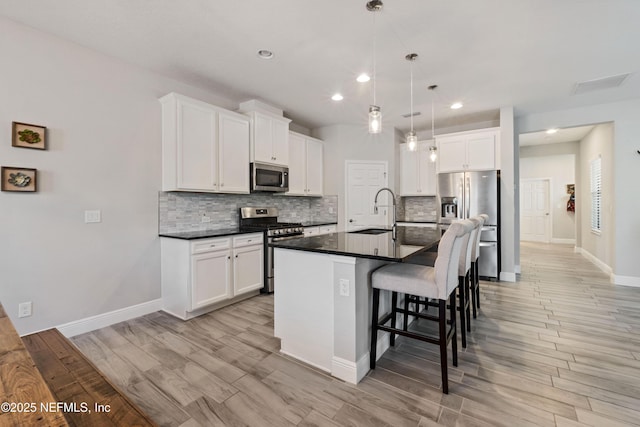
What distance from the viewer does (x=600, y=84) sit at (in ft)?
12.1

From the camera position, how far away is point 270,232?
3.91 metres

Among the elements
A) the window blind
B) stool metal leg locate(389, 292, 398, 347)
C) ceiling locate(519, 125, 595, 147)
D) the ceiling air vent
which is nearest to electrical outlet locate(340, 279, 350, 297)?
stool metal leg locate(389, 292, 398, 347)

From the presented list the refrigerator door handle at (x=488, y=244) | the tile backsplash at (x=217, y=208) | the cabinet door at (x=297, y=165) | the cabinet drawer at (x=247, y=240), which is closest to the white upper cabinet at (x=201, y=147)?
the tile backsplash at (x=217, y=208)

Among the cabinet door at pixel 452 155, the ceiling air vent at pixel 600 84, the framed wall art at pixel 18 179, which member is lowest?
the framed wall art at pixel 18 179

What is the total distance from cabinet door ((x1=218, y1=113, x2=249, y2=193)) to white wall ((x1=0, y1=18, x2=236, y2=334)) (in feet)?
2.34

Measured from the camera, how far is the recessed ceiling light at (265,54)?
9.52 ft

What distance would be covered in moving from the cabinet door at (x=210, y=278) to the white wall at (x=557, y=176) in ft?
30.0

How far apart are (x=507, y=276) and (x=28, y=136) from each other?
611cm

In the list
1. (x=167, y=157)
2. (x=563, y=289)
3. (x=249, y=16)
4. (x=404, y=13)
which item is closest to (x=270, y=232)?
(x=167, y=157)

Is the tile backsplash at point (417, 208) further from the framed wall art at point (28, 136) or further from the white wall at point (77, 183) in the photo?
the framed wall art at point (28, 136)

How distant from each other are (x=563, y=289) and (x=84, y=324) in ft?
19.3

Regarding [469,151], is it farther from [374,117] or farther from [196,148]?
[196,148]

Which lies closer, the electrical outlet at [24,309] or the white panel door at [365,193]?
the electrical outlet at [24,309]

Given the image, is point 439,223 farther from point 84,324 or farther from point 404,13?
point 84,324
